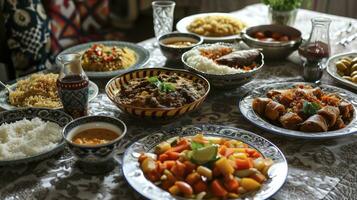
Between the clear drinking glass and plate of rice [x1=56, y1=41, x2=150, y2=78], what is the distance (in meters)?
0.25

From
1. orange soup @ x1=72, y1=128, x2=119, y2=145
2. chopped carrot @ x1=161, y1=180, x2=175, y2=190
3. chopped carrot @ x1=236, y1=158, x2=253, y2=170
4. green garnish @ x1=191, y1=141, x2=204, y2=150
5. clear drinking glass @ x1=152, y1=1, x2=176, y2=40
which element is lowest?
chopped carrot @ x1=161, y1=180, x2=175, y2=190

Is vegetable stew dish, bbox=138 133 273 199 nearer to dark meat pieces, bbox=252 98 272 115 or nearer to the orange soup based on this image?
the orange soup

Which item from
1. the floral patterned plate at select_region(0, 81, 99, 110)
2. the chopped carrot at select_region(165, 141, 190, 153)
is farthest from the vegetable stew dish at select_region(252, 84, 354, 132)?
the floral patterned plate at select_region(0, 81, 99, 110)

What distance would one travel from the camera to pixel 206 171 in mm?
1065

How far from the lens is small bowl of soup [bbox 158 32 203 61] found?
6.26ft

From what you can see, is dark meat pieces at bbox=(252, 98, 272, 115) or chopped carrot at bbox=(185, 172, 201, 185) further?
dark meat pieces at bbox=(252, 98, 272, 115)

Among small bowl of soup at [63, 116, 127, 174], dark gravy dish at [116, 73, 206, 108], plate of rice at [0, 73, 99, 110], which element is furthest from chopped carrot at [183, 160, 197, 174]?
plate of rice at [0, 73, 99, 110]

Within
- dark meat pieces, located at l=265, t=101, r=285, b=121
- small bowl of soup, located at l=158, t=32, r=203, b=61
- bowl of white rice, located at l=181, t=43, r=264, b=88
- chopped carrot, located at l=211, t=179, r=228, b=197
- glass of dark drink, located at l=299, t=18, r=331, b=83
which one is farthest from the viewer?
small bowl of soup, located at l=158, t=32, r=203, b=61

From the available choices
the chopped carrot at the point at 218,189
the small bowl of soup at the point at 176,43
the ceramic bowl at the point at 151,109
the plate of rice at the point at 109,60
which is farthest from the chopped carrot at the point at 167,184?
the small bowl of soup at the point at 176,43

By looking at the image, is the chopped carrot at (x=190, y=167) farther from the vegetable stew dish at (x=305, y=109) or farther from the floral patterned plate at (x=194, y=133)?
the vegetable stew dish at (x=305, y=109)

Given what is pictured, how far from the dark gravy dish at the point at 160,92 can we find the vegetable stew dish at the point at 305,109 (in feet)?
0.78

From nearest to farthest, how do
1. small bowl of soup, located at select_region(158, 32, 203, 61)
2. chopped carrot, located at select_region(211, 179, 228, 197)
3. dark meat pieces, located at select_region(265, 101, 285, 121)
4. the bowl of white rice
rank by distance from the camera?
chopped carrot, located at select_region(211, 179, 228, 197)
dark meat pieces, located at select_region(265, 101, 285, 121)
the bowl of white rice
small bowl of soup, located at select_region(158, 32, 203, 61)

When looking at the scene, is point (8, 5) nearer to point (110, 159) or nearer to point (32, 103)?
point (32, 103)

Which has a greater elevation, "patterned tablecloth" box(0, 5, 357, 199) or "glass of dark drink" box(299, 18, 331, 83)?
"glass of dark drink" box(299, 18, 331, 83)
